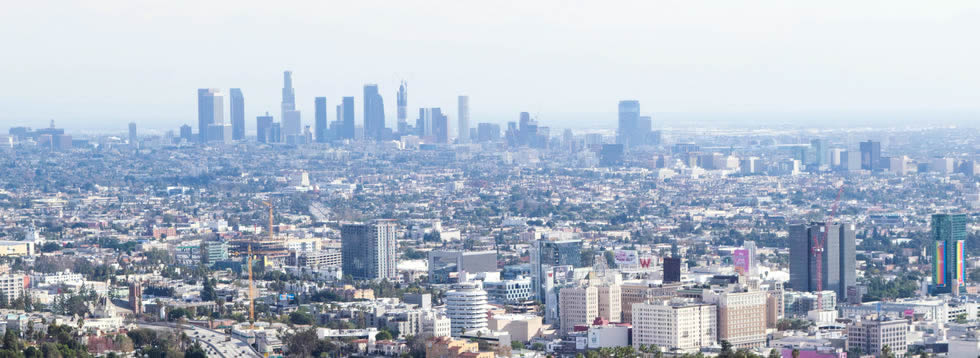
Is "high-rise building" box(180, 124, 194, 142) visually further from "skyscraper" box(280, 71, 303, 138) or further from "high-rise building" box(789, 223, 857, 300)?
"high-rise building" box(789, 223, 857, 300)

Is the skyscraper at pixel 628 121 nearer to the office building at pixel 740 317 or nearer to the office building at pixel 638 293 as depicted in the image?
the office building at pixel 638 293

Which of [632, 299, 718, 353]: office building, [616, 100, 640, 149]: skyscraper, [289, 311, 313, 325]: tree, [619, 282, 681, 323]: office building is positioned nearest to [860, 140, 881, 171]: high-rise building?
[616, 100, 640, 149]: skyscraper

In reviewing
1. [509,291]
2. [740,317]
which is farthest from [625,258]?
[740,317]

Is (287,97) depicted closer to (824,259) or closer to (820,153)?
(820,153)

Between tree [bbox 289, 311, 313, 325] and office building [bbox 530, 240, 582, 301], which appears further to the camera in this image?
office building [bbox 530, 240, 582, 301]

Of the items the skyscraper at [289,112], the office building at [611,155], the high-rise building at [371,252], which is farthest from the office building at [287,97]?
the high-rise building at [371,252]

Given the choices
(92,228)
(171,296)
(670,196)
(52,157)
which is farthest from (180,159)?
(171,296)

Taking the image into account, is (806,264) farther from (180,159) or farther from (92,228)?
(180,159)

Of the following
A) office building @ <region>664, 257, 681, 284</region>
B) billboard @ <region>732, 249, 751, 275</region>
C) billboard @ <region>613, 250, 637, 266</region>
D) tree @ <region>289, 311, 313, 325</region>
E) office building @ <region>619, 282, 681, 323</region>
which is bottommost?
tree @ <region>289, 311, 313, 325</region>
